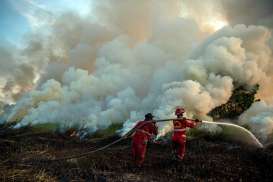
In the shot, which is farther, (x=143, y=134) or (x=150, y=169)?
(x=150, y=169)

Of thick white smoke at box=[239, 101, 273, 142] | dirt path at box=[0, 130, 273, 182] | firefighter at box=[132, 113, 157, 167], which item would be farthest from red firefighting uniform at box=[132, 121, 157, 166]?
thick white smoke at box=[239, 101, 273, 142]

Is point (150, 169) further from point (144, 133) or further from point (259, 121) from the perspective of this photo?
point (259, 121)

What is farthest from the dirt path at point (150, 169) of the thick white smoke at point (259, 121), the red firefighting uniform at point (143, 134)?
the thick white smoke at point (259, 121)

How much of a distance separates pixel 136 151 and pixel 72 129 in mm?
49268

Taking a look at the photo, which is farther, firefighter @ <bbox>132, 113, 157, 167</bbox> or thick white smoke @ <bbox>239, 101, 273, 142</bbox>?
thick white smoke @ <bbox>239, 101, 273, 142</bbox>

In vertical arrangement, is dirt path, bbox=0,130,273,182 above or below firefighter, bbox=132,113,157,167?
below

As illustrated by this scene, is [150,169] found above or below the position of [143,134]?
below

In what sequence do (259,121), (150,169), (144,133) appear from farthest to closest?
1. (259,121)
2. (150,169)
3. (144,133)

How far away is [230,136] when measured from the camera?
40969 mm

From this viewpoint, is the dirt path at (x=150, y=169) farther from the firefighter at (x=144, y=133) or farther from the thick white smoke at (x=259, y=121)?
the thick white smoke at (x=259, y=121)

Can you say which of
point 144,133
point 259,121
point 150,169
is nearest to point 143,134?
point 144,133

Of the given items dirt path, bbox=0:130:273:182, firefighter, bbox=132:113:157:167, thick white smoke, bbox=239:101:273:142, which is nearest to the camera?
dirt path, bbox=0:130:273:182

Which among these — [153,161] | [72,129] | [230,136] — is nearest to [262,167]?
[153,161]

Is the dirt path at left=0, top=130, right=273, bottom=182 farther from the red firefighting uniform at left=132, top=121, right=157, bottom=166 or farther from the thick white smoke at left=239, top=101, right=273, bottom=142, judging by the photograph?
the thick white smoke at left=239, top=101, right=273, bottom=142
